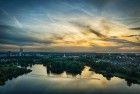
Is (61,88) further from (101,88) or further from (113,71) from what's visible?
(113,71)

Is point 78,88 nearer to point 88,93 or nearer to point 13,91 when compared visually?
point 88,93

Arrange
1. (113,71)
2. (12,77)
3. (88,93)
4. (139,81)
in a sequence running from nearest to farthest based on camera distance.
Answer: (88,93) < (139,81) < (12,77) < (113,71)

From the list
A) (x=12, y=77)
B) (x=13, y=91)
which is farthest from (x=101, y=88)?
(x=12, y=77)

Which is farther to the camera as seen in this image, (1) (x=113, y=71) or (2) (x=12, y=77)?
(1) (x=113, y=71)

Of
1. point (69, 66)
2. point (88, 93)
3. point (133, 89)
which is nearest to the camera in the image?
point (88, 93)

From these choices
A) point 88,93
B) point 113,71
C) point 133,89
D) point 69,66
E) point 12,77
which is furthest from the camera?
point 69,66

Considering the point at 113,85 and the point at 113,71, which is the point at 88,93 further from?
the point at 113,71

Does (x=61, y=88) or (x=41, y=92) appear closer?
(x=41, y=92)

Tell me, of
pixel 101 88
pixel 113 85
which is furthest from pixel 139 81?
pixel 101 88
